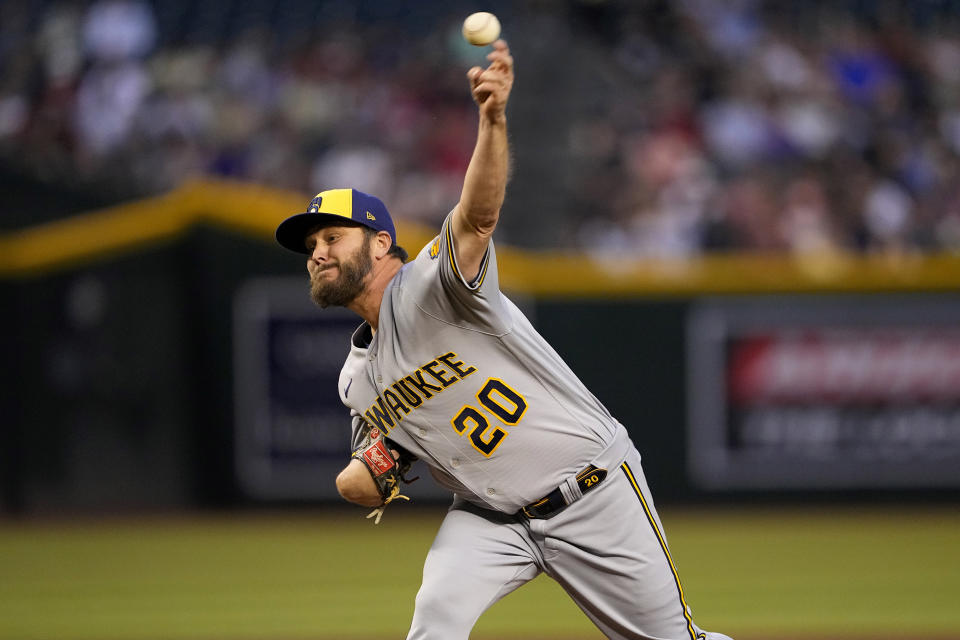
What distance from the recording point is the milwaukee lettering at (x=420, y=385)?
3676 mm

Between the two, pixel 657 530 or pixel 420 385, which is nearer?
pixel 420 385

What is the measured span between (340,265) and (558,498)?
90 cm

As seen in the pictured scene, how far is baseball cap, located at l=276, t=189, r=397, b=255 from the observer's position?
3.74m

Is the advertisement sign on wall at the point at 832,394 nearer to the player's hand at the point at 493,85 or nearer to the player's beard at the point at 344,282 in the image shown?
the player's beard at the point at 344,282

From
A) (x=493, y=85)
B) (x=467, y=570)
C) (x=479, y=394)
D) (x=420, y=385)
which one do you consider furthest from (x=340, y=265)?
(x=467, y=570)

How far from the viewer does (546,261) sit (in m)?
10.3

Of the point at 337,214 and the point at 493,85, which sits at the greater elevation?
the point at 493,85

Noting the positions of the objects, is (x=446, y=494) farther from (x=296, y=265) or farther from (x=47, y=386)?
(x=47, y=386)

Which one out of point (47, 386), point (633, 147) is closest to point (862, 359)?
point (633, 147)

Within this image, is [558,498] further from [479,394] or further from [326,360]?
[326,360]

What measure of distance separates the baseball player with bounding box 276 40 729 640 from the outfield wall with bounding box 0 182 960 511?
6.10 m

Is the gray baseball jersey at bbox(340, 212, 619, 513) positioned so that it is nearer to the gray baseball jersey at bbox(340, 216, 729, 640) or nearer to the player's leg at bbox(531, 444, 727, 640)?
the gray baseball jersey at bbox(340, 216, 729, 640)

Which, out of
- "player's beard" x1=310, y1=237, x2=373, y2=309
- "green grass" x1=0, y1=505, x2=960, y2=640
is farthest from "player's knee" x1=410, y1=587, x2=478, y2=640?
"green grass" x1=0, y1=505, x2=960, y2=640

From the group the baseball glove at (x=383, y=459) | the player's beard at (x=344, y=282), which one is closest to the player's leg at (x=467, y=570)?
the baseball glove at (x=383, y=459)
